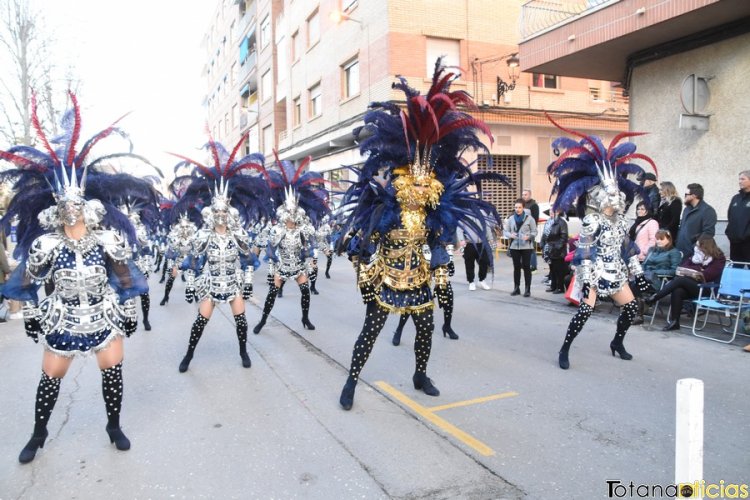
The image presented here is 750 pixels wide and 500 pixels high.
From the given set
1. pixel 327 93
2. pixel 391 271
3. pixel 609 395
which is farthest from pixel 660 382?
pixel 327 93

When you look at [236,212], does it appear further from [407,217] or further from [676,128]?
[676,128]

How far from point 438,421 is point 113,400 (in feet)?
7.94

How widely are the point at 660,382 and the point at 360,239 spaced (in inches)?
125

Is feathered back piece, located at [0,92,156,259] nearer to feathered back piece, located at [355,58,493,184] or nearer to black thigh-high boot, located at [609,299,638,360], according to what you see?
feathered back piece, located at [355,58,493,184]

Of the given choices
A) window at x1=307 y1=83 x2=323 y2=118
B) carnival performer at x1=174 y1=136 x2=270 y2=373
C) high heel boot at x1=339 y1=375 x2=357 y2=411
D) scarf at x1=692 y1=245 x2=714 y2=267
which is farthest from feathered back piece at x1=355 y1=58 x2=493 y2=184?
window at x1=307 y1=83 x2=323 y2=118

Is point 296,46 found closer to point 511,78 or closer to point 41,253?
point 511,78

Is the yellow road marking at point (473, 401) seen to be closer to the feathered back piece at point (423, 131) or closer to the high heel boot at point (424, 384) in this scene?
the high heel boot at point (424, 384)

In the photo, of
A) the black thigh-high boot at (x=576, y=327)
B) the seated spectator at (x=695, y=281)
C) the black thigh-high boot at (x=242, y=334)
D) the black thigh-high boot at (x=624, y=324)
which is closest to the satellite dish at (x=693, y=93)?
the seated spectator at (x=695, y=281)

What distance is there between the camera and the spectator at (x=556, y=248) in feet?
33.9

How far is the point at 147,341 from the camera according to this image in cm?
742

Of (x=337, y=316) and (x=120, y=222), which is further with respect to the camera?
(x=337, y=316)

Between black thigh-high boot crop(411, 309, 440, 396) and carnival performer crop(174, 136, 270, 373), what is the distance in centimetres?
205

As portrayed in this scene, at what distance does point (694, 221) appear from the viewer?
8125 millimetres

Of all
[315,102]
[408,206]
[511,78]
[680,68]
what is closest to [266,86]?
[315,102]
